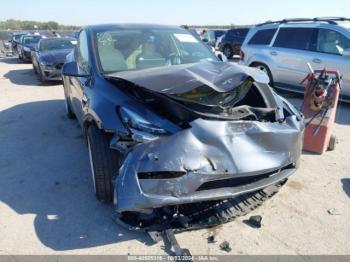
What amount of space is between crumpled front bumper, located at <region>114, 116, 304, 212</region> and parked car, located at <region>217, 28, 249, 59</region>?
16.8 meters

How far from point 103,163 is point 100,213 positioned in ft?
1.82

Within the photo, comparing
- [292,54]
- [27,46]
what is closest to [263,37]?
[292,54]

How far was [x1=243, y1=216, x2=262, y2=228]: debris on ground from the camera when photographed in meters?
3.13

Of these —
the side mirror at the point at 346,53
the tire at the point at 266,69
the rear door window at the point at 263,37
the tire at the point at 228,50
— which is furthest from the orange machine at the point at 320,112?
the tire at the point at 228,50

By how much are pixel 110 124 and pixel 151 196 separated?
80 cm

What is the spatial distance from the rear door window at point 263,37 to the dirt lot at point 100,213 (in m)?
4.36

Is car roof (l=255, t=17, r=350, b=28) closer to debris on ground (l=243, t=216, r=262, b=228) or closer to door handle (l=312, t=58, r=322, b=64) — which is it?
door handle (l=312, t=58, r=322, b=64)

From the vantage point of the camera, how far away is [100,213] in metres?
3.36

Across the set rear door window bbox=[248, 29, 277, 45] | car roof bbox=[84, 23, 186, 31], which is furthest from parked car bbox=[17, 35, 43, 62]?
car roof bbox=[84, 23, 186, 31]

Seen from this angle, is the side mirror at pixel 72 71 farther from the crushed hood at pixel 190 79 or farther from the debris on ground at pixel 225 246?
the debris on ground at pixel 225 246

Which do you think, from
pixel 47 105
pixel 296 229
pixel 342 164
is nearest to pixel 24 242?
pixel 296 229

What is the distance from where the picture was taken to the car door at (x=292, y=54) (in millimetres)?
7836

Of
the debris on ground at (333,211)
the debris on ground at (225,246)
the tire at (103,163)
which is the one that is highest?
the tire at (103,163)

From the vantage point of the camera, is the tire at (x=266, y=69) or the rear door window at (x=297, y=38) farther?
the tire at (x=266, y=69)
